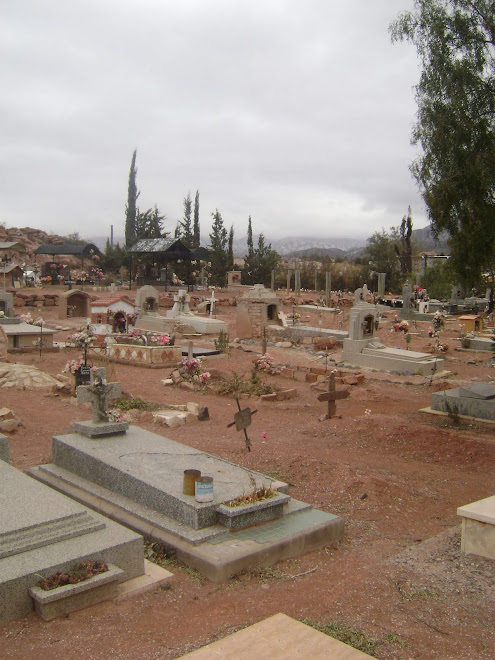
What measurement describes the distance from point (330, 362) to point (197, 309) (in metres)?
14.8

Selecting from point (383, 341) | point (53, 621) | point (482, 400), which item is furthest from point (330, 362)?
point (53, 621)

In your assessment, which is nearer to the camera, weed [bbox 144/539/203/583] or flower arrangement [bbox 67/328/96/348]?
weed [bbox 144/539/203/583]

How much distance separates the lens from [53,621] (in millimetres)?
4609

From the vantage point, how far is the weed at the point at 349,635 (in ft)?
13.9

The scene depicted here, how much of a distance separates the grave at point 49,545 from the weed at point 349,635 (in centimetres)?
166

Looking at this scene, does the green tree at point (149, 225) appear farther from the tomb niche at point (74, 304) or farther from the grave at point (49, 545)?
the grave at point (49, 545)

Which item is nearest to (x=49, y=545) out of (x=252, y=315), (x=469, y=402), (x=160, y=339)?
(x=469, y=402)

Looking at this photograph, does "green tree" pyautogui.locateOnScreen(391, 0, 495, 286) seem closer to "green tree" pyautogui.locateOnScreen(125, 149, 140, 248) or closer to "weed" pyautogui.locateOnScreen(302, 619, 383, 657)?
"weed" pyautogui.locateOnScreen(302, 619, 383, 657)

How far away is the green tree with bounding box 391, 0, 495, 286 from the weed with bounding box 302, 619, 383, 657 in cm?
816

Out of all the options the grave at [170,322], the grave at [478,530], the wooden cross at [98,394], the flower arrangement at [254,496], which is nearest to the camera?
the grave at [478,530]

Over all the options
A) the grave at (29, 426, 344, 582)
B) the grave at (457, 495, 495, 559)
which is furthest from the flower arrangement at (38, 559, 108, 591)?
the grave at (457, 495, 495, 559)

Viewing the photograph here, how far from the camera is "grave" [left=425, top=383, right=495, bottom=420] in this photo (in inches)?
439

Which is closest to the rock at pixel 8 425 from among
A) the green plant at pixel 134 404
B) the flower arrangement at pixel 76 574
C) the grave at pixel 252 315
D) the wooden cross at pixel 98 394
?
the green plant at pixel 134 404

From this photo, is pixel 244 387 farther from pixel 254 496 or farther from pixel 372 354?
pixel 254 496
